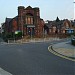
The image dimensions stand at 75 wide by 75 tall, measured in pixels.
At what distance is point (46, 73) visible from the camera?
13055 millimetres

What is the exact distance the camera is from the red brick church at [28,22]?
97062mm

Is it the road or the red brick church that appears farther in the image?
the red brick church

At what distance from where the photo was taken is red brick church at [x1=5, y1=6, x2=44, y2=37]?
97062 mm

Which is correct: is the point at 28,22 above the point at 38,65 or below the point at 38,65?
above

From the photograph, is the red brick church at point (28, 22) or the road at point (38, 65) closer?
the road at point (38, 65)

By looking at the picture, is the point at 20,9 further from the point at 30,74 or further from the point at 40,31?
the point at 30,74

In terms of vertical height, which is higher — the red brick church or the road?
the red brick church

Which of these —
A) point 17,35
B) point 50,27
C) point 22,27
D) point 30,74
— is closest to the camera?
point 30,74

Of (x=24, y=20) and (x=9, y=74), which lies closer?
(x=9, y=74)

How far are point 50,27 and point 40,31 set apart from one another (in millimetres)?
21540

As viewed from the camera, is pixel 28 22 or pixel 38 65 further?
pixel 28 22

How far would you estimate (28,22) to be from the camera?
99.2m

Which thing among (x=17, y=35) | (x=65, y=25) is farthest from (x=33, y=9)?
(x=65, y=25)

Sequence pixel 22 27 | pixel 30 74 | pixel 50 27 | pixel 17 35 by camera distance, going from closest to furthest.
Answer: pixel 30 74, pixel 17 35, pixel 22 27, pixel 50 27
